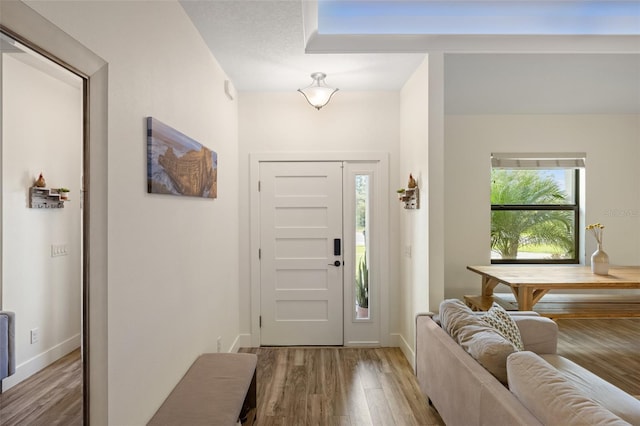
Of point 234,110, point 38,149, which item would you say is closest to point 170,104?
point 38,149

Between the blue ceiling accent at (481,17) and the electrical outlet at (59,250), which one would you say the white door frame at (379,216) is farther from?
the electrical outlet at (59,250)

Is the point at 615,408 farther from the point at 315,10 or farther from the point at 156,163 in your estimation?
the point at 315,10

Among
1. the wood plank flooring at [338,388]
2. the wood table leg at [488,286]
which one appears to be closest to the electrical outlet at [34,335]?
the wood plank flooring at [338,388]

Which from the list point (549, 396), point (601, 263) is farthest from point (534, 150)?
point (549, 396)

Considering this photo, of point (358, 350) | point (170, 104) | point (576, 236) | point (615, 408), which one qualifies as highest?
point (170, 104)

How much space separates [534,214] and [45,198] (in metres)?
5.05

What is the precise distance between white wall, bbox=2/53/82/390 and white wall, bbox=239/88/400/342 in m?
2.65

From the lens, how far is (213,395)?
1967mm

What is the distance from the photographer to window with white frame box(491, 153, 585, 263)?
464 centimetres

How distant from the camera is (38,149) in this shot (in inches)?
41.9

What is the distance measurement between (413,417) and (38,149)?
259 centimetres

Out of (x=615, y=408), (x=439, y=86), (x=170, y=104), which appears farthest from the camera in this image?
(x=439, y=86)

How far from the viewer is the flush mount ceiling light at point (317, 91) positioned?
3387 millimetres

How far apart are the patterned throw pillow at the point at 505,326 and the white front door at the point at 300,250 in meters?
1.79
